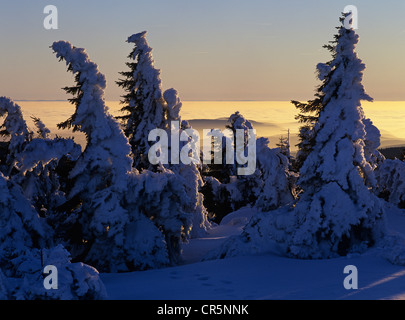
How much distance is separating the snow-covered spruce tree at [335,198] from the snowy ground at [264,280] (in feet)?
3.52

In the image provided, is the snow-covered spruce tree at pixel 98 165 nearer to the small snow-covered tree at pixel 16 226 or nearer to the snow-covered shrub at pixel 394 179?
the small snow-covered tree at pixel 16 226

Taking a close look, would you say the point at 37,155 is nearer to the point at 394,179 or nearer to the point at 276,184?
the point at 276,184

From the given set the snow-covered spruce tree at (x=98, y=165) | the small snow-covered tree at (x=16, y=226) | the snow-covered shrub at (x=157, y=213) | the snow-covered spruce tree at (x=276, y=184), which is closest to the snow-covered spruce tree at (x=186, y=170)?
the snow-covered spruce tree at (x=276, y=184)

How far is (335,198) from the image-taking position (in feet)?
65.3

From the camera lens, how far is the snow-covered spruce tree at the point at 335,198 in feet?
65.3

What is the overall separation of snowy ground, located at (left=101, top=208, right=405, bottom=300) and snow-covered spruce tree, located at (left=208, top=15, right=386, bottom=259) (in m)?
1.07

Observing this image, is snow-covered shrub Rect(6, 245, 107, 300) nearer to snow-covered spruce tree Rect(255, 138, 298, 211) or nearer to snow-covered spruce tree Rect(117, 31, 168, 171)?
snow-covered spruce tree Rect(255, 138, 298, 211)

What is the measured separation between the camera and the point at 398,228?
26.0 meters

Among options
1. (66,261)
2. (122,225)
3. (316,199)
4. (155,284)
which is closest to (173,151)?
(122,225)

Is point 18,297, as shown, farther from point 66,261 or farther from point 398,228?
point 398,228

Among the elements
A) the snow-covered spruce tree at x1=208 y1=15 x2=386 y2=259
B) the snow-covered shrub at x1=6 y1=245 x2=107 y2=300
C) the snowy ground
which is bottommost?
the snowy ground

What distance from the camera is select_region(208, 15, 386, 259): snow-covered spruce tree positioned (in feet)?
65.3

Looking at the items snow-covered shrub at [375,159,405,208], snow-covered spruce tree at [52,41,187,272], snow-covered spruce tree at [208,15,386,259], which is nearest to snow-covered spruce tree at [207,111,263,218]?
snow-covered shrub at [375,159,405,208]
